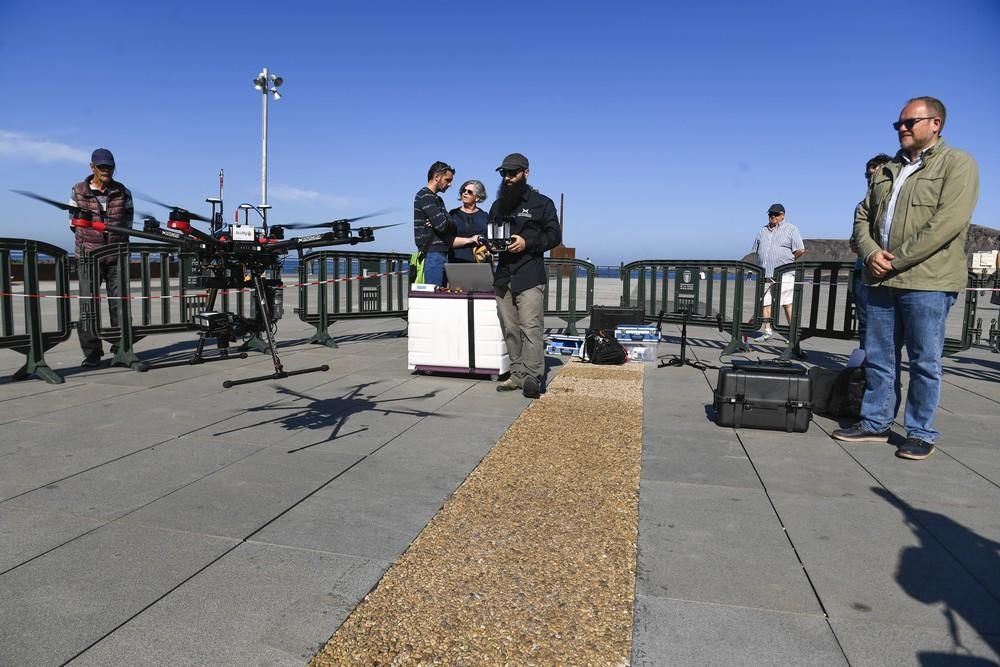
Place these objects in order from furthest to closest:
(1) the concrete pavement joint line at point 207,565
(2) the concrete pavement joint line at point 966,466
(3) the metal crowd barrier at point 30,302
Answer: (3) the metal crowd barrier at point 30,302 → (2) the concrete pavement joint line at point 966,466 → (1) the concrete pavement joint line at point 207,565

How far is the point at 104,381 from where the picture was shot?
6320mm

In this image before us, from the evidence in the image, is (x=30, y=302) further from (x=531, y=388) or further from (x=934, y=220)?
(x=934, y=220)

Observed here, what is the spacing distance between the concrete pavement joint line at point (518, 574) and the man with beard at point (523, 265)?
1.89 meters

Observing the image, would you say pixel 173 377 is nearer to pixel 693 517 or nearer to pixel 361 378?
pixel 361 378

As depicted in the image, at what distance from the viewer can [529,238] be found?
5.72 meters

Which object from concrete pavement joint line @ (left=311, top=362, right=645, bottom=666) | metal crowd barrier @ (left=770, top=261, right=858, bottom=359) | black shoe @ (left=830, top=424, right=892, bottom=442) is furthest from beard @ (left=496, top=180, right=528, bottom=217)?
metal crowd barrier @ (left=770, top=261, right=858, bottom=359)

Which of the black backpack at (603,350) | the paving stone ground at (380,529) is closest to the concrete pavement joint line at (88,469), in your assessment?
the paving stone ground at (380,529)

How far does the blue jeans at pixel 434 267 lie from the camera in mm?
7664

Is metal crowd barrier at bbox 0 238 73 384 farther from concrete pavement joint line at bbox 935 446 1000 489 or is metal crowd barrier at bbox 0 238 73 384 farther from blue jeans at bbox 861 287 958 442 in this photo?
concrete pavement joint line at bbox 935 446 1000 489

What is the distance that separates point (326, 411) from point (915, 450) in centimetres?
410

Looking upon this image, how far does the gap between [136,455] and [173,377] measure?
2.86 m

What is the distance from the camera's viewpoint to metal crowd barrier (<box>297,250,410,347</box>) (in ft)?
30.6

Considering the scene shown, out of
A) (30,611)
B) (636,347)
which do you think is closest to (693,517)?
(30,611)

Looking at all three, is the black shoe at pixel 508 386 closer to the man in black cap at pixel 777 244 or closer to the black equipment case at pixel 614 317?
the black equipment case at pixel 614 317
